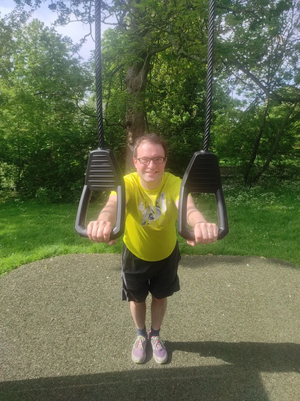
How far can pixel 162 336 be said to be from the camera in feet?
9.27

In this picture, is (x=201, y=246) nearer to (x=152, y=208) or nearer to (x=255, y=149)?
(x=152, y=208)

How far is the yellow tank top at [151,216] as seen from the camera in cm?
186

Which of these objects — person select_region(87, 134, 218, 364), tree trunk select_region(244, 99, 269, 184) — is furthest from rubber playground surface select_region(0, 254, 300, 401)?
tree trunk select_region(244, 99, 269, 184)

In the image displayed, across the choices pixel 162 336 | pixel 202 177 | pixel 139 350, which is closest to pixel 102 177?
pixel 202 177

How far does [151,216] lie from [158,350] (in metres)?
1.42

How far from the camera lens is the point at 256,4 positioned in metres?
6.70

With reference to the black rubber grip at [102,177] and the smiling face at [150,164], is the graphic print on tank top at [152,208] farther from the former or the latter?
the black rubber grip at [102,177]

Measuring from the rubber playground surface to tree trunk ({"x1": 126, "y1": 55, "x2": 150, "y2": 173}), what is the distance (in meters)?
4.93

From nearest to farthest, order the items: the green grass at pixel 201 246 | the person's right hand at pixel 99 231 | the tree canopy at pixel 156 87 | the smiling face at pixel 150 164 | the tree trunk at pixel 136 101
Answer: the person's right hand at pixel 99 231, the smiling face at pixel 150 164, the green grass at pixel 201 246, the tree canopy at pixel 156 87, the tree trunk at pixel 136 101

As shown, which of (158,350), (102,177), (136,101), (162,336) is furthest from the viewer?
(136,101)

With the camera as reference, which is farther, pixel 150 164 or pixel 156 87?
pixel 156 87

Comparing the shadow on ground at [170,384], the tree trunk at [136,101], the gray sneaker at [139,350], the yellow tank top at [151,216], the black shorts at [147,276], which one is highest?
the tree trunk at [136,101]

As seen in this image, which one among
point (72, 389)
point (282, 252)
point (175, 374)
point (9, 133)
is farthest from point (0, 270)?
point (9, 133)

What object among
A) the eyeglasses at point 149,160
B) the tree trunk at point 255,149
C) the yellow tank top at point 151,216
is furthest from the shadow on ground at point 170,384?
the tree trunk at point 255,149
